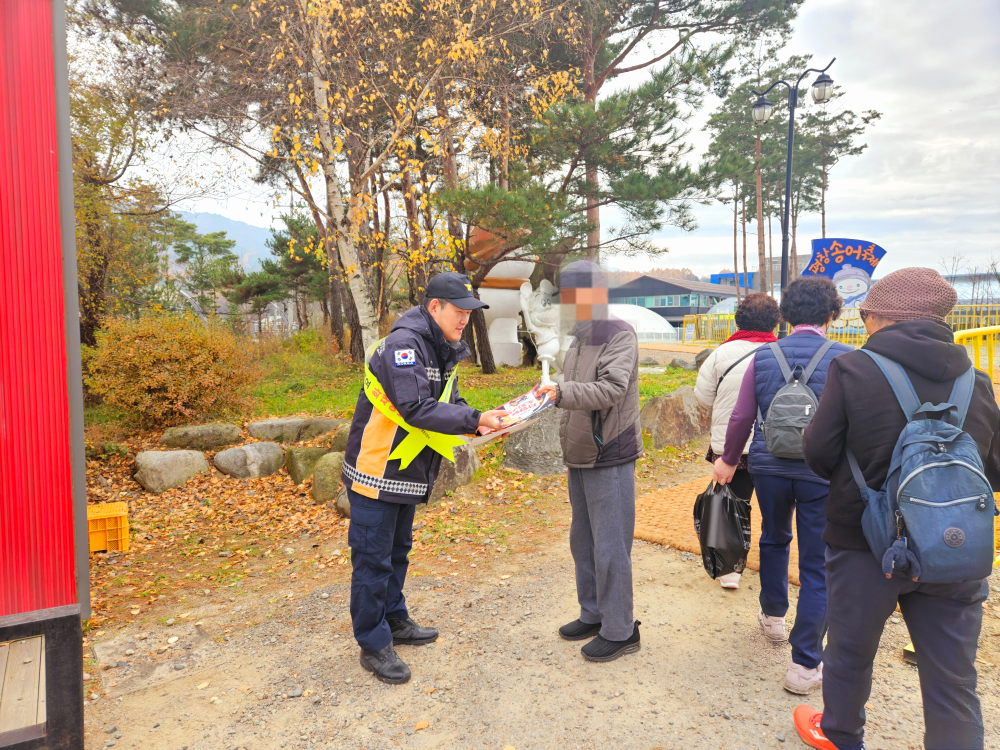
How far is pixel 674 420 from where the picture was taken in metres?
8.22

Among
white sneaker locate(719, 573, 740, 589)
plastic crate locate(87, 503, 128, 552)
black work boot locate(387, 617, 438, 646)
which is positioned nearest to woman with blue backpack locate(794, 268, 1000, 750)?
white sneaker locate(719, 573, 740, 589)

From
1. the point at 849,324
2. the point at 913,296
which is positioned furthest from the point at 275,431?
the point at 849,324

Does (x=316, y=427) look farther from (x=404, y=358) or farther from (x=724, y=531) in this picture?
(x=724, y=531)

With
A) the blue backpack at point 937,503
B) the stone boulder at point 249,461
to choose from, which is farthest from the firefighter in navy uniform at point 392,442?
the stone boulder at point 249,461

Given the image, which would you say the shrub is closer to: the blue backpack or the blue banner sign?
the blue backpack

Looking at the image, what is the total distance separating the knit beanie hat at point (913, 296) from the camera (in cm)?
202

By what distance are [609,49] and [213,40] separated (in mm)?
8393

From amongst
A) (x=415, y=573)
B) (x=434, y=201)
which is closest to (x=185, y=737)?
(x=415, y=573)

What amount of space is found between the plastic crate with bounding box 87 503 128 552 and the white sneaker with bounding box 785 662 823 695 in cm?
543

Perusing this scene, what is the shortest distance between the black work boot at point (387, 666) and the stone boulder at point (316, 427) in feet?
18.6

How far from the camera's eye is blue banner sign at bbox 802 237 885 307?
10367mm

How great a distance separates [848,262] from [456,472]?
8.21m

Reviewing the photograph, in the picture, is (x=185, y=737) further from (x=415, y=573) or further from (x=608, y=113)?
(x=608, y=113)

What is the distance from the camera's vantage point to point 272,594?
442cm
